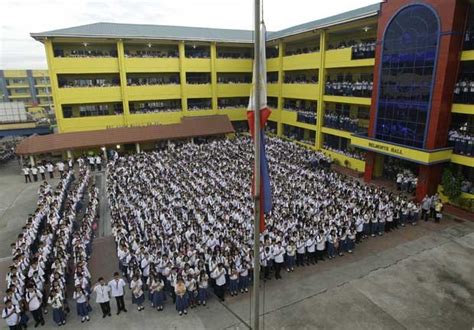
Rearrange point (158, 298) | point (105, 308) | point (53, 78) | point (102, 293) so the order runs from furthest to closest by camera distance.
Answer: point (53, 78), point (158, 298), point (105, 308), point (102, 293)

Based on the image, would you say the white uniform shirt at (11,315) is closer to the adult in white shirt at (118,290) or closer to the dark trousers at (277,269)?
the adult in white shirt at (118,290)

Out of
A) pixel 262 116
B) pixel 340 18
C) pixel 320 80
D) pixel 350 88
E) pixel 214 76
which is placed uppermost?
pixel 340 18

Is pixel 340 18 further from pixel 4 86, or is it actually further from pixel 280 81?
pixel 4 86

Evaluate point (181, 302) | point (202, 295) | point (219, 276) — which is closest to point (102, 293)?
point (181, 302)

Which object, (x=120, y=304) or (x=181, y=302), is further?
(x=120, y=304)

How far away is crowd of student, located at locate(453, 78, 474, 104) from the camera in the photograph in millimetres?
17938

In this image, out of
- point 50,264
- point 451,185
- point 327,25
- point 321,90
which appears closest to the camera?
point 50,264

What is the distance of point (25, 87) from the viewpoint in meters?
78.3

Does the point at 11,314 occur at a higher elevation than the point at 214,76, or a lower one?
lower

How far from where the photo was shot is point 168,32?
1460 inches

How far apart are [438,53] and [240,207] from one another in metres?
13.7

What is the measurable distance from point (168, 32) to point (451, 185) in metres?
31.5

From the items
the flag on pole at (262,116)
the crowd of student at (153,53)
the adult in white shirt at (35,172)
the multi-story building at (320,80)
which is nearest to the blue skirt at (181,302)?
the flag on pole at (262,116)

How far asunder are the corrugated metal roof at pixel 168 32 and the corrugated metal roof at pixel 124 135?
9.14 m
